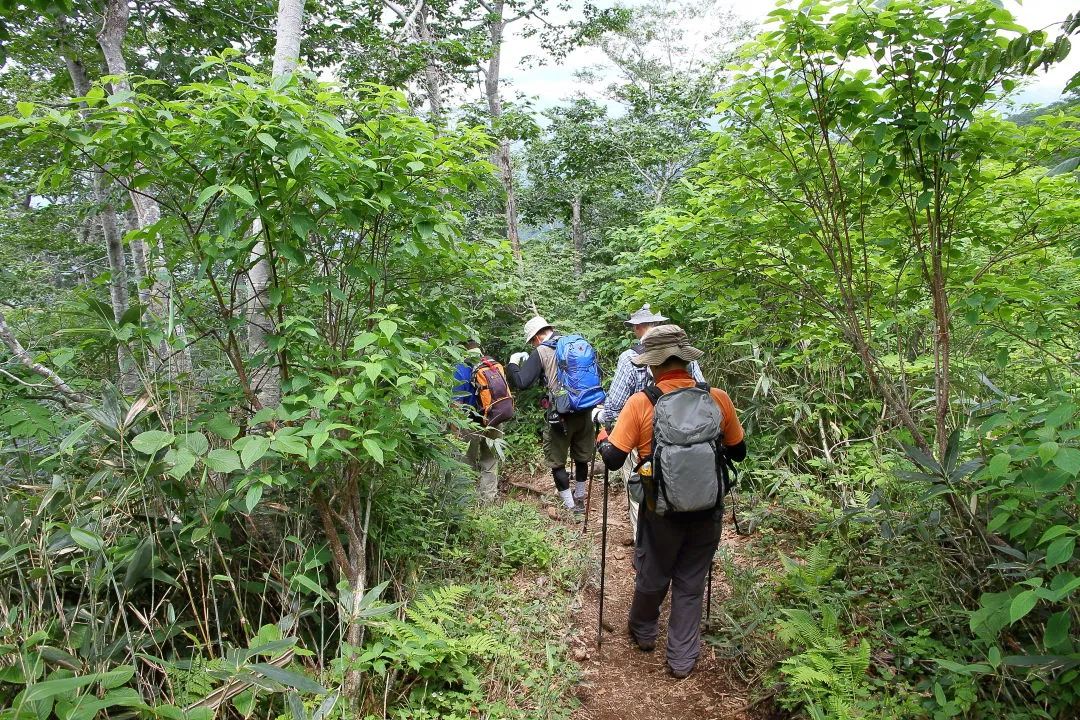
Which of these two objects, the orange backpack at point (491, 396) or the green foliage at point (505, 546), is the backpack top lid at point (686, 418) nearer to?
the green foliage at point (505, 546)

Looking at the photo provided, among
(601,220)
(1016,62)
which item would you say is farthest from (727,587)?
(601,220)

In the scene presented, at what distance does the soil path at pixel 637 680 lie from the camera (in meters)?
3.57

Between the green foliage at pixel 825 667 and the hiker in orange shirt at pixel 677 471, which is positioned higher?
the hiker in orange shirt at pixel 677 471

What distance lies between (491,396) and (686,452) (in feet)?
10.5

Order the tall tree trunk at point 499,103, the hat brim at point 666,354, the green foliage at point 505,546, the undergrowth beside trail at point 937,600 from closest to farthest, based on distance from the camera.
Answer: the undergrowth beside trail at point 937,600 → the hat brim at point 666,354 → the green foliage at point 505,546 → the tall tree trunk at point 499,103

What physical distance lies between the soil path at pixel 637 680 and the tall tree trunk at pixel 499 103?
850 cm

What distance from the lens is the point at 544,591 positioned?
4.70 m

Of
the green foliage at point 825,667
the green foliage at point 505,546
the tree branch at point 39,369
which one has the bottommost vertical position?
the green foliage at point 505,546

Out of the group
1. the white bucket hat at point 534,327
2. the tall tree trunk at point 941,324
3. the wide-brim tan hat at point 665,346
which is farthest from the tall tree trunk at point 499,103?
the tall tree trunk at point 941,324

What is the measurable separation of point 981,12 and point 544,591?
4574 millimetres

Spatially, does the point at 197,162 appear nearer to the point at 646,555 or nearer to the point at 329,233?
the point at 329,233

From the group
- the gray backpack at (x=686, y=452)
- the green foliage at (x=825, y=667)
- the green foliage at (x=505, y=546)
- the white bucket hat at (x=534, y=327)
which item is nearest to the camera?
the green foliage at (x=825, y=667)

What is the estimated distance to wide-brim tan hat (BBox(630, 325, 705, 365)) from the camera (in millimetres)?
3832

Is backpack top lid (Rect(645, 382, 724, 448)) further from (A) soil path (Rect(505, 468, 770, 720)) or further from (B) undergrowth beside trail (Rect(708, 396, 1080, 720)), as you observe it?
(A) soil path (Rect(505, 468, 770, 720))
